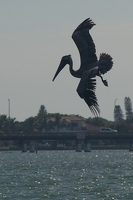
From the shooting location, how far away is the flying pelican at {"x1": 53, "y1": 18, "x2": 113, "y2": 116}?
20297 millimetres

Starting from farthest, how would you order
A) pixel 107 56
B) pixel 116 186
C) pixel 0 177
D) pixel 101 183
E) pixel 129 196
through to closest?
pixel 0 177, pixel 101 183, pixel 116 186, pixel 129 196, pixel 107 56

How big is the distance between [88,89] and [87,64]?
62cm

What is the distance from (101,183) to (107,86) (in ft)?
226

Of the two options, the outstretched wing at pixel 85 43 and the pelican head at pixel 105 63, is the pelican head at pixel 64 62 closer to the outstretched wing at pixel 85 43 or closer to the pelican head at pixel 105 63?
the outstretched wing at pixel 85 43

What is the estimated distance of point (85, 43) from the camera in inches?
840

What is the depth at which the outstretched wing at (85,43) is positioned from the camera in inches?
827

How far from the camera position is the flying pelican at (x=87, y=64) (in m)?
20.3

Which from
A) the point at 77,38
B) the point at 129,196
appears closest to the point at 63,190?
the point at 129,196

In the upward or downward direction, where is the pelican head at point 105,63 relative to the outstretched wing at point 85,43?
downward

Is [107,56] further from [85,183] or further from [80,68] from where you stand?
[85,183]

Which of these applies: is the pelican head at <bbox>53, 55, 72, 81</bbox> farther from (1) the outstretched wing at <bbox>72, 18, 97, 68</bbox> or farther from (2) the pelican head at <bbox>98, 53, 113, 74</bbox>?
(2) the pelican head at <bbox>98, 53, 113, 74</bbox>

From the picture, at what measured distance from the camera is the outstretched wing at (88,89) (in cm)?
2017

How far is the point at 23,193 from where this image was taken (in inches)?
2921

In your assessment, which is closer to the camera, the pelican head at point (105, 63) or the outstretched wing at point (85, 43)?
the pelican head at point (105, 63)
